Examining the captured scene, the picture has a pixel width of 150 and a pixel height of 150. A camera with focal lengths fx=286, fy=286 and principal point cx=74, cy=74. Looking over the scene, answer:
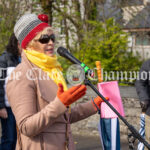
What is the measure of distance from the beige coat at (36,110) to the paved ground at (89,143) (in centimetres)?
361

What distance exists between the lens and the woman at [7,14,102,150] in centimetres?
170

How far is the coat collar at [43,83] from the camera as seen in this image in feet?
6.09

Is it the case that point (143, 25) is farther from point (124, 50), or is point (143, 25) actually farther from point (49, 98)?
point (49, 98)

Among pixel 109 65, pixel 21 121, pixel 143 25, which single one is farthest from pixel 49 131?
pixel 143 25

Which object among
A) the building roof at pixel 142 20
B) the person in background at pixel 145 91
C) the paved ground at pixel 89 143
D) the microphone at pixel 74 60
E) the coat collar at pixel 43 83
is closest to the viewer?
the microphone at pixel 74 60

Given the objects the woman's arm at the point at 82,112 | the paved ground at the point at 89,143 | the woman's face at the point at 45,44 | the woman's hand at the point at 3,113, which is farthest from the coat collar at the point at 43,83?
the paved ground at the point at 89,143

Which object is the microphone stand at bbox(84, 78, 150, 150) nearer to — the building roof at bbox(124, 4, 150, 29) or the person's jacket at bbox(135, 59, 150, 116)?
the person's jacket at bbox(135, 59, 150, 116)

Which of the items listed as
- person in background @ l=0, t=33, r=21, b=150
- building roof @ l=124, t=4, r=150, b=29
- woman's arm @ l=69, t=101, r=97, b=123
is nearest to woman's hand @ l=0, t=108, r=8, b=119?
person in background @ l=0, t=33, r=21, b=150

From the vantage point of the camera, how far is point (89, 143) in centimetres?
574

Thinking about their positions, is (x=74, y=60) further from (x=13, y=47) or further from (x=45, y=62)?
(x=13, y=47)

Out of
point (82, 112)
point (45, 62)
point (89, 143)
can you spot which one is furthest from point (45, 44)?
point (89, 143)

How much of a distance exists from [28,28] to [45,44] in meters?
0.17

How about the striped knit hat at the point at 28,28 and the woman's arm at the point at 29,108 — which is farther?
the striped knit hat at the point at 28,28

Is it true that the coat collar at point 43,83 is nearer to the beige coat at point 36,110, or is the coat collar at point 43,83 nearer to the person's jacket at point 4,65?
the beige coat at point 36,110
